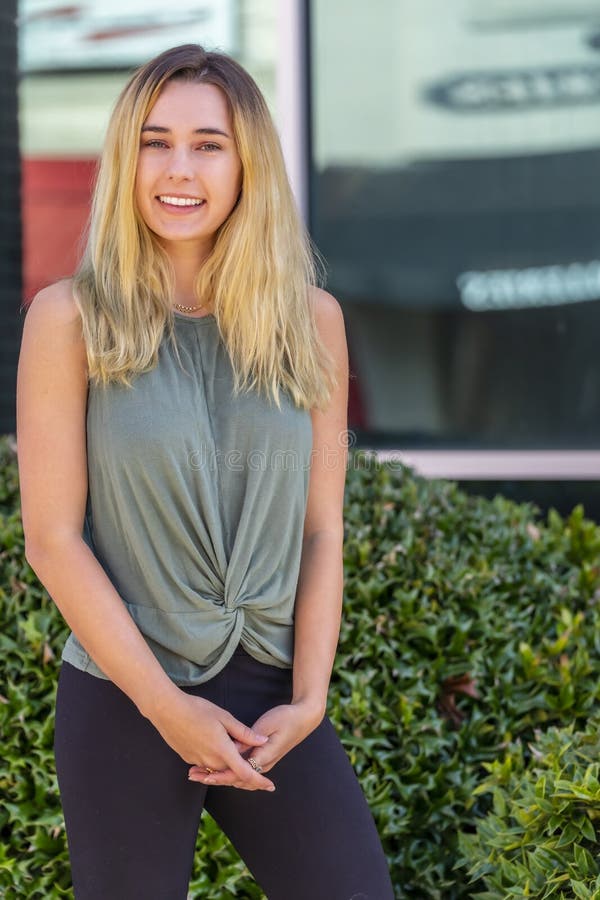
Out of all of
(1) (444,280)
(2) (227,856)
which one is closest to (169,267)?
(2) (227,856)

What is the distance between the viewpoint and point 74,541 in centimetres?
187

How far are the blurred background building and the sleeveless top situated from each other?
2.94 metres

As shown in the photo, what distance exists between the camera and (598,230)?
479cm

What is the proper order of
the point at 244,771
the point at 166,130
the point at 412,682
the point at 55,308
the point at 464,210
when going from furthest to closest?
the point at 464,210, the point at 412,682, the point at 166,130, the point at 55,308, the point at 244,771

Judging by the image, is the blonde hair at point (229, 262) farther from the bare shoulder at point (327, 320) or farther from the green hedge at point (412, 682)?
the green hedge at point (412, 682)

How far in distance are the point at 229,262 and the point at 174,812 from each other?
2.96 ft

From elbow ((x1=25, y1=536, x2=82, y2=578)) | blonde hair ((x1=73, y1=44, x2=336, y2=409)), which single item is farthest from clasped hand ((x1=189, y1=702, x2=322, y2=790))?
blonde hair ((x1=73, y1=44, x2=336, y2=409))

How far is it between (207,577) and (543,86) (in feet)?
11.3

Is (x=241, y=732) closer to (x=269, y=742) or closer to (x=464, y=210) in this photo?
(x=269, y=742)

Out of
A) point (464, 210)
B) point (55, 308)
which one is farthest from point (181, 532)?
point (464, 210)

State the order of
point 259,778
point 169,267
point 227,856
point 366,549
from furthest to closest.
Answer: point 366,549
point 227,856
point 169,267
point 259,778

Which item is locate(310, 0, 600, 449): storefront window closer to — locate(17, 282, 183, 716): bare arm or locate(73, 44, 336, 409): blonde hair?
locate(73, 44, 336, 409): blonde hair

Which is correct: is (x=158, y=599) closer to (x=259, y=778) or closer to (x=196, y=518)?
(x=196, y=518)

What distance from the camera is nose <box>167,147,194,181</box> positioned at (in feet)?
6.55
